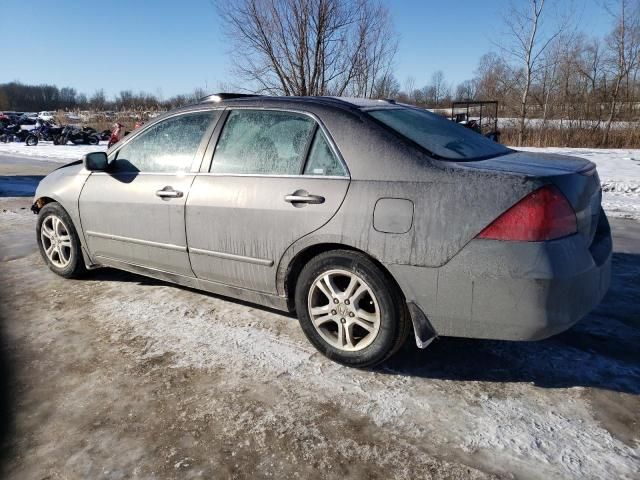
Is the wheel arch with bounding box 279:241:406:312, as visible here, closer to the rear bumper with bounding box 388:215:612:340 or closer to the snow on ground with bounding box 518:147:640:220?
the rear bumper with bounding box 388:215:612:340

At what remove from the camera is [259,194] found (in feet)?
9.97

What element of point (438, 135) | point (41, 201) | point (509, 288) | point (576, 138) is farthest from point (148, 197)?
point (576, 138)

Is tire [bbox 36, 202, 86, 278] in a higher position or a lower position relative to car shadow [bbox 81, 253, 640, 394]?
higher

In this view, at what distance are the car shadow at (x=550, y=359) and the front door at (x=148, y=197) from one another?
1.78 meters

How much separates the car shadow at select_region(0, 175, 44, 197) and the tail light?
374 inches

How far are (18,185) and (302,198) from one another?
10386mm

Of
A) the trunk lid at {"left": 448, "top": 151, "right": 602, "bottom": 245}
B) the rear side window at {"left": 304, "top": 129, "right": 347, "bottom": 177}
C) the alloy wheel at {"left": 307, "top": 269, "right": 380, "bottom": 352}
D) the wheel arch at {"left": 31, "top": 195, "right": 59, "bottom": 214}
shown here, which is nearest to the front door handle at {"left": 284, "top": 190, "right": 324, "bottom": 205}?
the rear side window at {"left": 304, "top": 129, "right": 347, "bottom": 177}

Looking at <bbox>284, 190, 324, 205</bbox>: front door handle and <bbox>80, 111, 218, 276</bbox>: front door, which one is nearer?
<bbox>284, 190, 324, 205</bbox>: front door handle

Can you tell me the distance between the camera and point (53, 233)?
4418mm

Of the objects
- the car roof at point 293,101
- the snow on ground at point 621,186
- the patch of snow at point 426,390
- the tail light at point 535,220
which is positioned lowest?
the patch of snow at point 426,390

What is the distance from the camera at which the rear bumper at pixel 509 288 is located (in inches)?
89.8

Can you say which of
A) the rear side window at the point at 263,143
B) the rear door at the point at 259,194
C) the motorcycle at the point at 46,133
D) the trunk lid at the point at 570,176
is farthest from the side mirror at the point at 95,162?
the motorcycle at the point at 46,133

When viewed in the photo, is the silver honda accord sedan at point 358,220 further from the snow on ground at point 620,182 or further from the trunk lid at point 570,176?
the snow on ground at point 620,182

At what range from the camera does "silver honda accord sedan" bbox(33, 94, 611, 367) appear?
2.34 m
